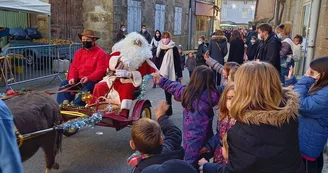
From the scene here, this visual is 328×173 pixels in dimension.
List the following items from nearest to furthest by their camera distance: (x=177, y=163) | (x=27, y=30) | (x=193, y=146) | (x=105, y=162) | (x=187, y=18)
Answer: (x=177, y=163) → (x=193, y=146) → (x=105, y=162) → (x=27, y=30) → (x=187, y=18)

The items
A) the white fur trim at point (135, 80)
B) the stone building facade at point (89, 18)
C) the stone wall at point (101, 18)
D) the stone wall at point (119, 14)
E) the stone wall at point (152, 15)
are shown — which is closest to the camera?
the white fur trim at point (135, 80)

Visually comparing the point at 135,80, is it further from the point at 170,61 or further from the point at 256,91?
the point at 256,91

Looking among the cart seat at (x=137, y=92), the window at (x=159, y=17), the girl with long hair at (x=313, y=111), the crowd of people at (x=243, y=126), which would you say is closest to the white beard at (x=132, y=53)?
the cart seat at (x=137, y=92)

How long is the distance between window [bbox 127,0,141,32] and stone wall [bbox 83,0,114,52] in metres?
1.53

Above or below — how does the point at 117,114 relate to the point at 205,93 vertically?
below

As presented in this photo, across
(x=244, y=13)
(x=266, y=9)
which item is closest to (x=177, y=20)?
(x=266, y=9)

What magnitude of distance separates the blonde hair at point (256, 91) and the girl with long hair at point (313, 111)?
0.81 m

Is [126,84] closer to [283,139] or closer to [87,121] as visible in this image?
[87,121]

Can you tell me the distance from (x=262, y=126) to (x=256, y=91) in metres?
0.22

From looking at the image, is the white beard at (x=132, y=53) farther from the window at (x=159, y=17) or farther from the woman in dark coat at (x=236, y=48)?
the window at (x=159, y=17)

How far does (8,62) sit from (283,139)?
26.3ft

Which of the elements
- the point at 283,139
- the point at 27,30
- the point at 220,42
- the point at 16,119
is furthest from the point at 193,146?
the point at 27,30

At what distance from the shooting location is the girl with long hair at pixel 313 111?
274 centimetres

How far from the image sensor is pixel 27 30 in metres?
12.2
